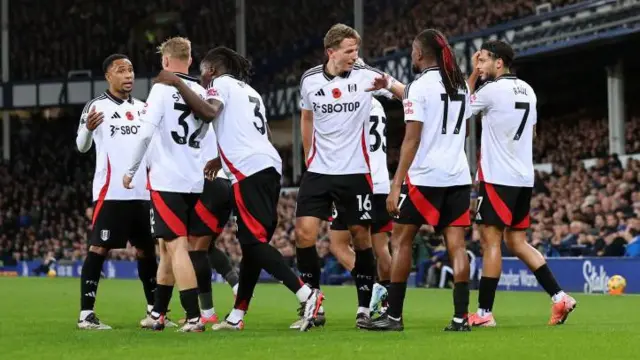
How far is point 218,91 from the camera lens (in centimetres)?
1041

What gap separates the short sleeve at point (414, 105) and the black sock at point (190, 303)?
2.29 meters

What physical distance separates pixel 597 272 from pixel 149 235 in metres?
10.2

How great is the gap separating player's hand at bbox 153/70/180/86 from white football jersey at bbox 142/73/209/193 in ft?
0.22

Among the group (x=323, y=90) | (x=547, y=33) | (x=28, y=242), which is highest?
(x=547, y=33)

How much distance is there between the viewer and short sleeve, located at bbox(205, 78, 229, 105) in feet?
34.0

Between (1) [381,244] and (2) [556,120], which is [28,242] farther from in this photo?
(1) [381,244]

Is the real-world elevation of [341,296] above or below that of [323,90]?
below

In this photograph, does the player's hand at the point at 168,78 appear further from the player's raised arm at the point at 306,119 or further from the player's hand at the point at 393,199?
the player's hand at the point at 393,199

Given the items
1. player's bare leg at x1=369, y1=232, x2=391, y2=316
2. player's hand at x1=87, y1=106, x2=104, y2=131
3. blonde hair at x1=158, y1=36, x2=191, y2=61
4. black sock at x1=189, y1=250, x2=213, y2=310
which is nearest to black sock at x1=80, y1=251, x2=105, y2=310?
black sock at x1=189, y1=250, x2=213, y2=310

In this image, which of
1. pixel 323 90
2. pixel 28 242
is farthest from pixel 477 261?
pixel 28 242

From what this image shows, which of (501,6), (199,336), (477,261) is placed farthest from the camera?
(501,6)

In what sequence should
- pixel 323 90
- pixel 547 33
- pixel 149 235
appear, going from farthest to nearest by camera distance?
pixel 547 33 < pixel 149 235 < pixel 323 90

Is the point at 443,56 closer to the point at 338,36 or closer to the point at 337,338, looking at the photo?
the point at 338,36

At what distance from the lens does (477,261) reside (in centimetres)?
2306
